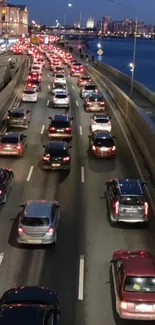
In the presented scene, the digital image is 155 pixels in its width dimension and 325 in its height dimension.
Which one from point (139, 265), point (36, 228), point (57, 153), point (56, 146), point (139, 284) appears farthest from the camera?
point (56, 146)

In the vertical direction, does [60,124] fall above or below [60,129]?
above

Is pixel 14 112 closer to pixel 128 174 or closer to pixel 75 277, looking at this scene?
pixel 128 174

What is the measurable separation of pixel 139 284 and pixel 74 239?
246 inches

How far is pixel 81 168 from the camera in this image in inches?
1194

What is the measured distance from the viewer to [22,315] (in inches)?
479

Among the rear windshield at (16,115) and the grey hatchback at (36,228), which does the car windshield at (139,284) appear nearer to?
the grey hatchback at (36,228)

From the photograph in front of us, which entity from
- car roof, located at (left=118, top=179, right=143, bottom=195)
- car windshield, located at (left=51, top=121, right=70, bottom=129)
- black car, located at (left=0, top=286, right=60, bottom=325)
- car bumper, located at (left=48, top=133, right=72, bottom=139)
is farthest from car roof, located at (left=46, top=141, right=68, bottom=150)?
black car, located at (left=0, top=286, right=60, bottom=325)

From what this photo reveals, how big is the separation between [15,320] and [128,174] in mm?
17588

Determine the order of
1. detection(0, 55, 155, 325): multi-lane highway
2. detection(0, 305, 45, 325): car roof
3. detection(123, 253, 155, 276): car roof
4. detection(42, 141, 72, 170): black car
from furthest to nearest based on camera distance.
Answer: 1. detection(42, 141, 72, 170): black car
2. detection(0, 55, 155, 325): multi-lane highway
3. detection(123, 253, 155, 276): car roof
4. detection(0, 305, 45, 325): car roof

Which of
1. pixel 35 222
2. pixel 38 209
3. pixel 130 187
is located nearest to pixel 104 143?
pixel 130 187

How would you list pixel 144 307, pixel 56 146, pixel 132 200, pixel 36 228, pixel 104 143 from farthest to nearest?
pixel 104 143 < pixel 56 146 < pixel 132 200 < pixel 36 228 < pixel 144 307

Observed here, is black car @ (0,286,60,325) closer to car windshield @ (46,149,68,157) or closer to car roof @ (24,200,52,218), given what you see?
car roof @ (24,200,52,218)

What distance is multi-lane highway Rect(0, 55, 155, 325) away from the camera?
637 inches

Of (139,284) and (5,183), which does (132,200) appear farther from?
(139,284)
